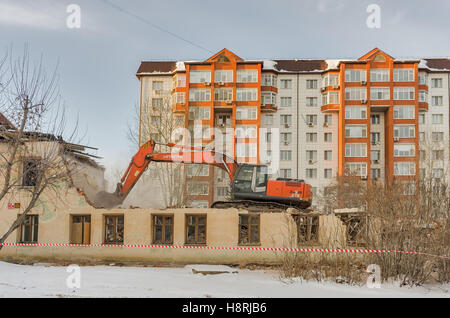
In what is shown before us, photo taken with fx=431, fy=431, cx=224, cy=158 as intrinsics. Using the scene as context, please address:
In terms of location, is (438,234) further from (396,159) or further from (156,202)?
(396,159)

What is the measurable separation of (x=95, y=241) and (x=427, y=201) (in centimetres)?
1308

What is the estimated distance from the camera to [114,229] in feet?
61.6

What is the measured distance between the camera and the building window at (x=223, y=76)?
46906 mm

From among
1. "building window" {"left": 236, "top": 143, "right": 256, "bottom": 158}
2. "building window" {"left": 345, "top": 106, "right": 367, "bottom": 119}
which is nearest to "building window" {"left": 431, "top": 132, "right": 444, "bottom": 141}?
"building window" {"left": 345, "top": 106, "right": 367, "bottom": 119}

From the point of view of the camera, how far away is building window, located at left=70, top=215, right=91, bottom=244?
18.6 metres

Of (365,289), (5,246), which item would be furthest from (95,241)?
(365,289)

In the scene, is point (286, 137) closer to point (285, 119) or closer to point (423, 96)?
point (285, 119)

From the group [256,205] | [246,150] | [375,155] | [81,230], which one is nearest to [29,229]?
[81,230]

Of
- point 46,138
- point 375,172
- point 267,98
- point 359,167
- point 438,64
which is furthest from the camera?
point 438,64

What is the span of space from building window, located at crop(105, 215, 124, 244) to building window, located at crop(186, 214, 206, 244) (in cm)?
294

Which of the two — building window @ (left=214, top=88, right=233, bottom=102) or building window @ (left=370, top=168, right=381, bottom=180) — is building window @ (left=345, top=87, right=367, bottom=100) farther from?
building window @ (left=214, top=88, right=233, bottom=102)

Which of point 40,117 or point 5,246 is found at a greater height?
point 40,117

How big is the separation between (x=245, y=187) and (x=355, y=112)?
30.6m
